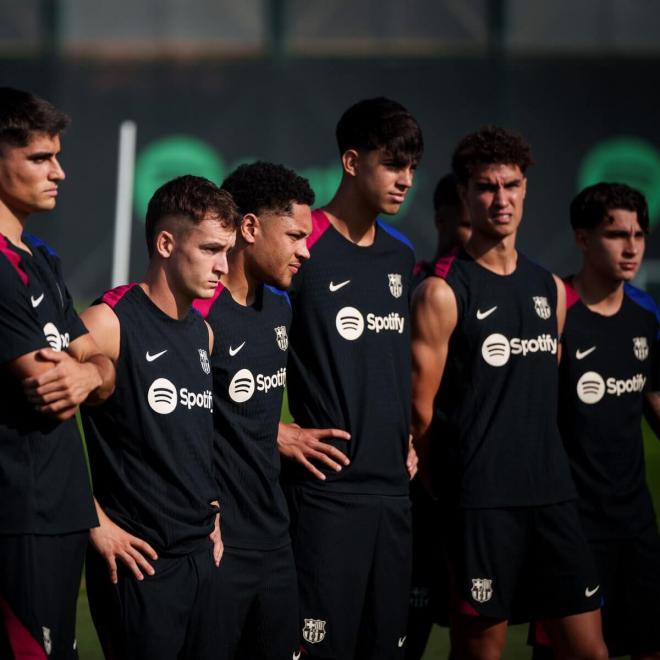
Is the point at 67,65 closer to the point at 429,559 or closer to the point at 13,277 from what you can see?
the point at 429,559

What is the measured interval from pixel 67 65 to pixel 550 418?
10976 millimetres

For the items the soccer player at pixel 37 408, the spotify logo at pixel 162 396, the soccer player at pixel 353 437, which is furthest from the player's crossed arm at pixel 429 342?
the soccer player at pixel 37 408

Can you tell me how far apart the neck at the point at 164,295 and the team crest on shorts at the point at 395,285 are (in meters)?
A: 0.93

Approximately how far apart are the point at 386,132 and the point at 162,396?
141cm

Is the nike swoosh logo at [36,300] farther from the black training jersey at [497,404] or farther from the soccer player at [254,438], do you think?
the black training jersey at [497,404]

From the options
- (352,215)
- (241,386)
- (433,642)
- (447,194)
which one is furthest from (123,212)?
(241,386)

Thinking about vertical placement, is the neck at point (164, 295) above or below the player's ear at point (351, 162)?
below

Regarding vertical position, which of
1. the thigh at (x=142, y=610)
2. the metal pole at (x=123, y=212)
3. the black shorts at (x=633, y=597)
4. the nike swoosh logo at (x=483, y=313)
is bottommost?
the black shorts at (x=633, y=597)

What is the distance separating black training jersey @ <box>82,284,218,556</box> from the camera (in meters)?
3.55

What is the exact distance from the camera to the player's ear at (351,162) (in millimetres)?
4484

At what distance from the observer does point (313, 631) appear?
422 centimetres

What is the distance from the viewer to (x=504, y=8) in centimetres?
1427

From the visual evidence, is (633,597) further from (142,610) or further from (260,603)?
(142,610)

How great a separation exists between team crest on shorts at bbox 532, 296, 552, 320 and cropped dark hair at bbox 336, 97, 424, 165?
0.70 metres
